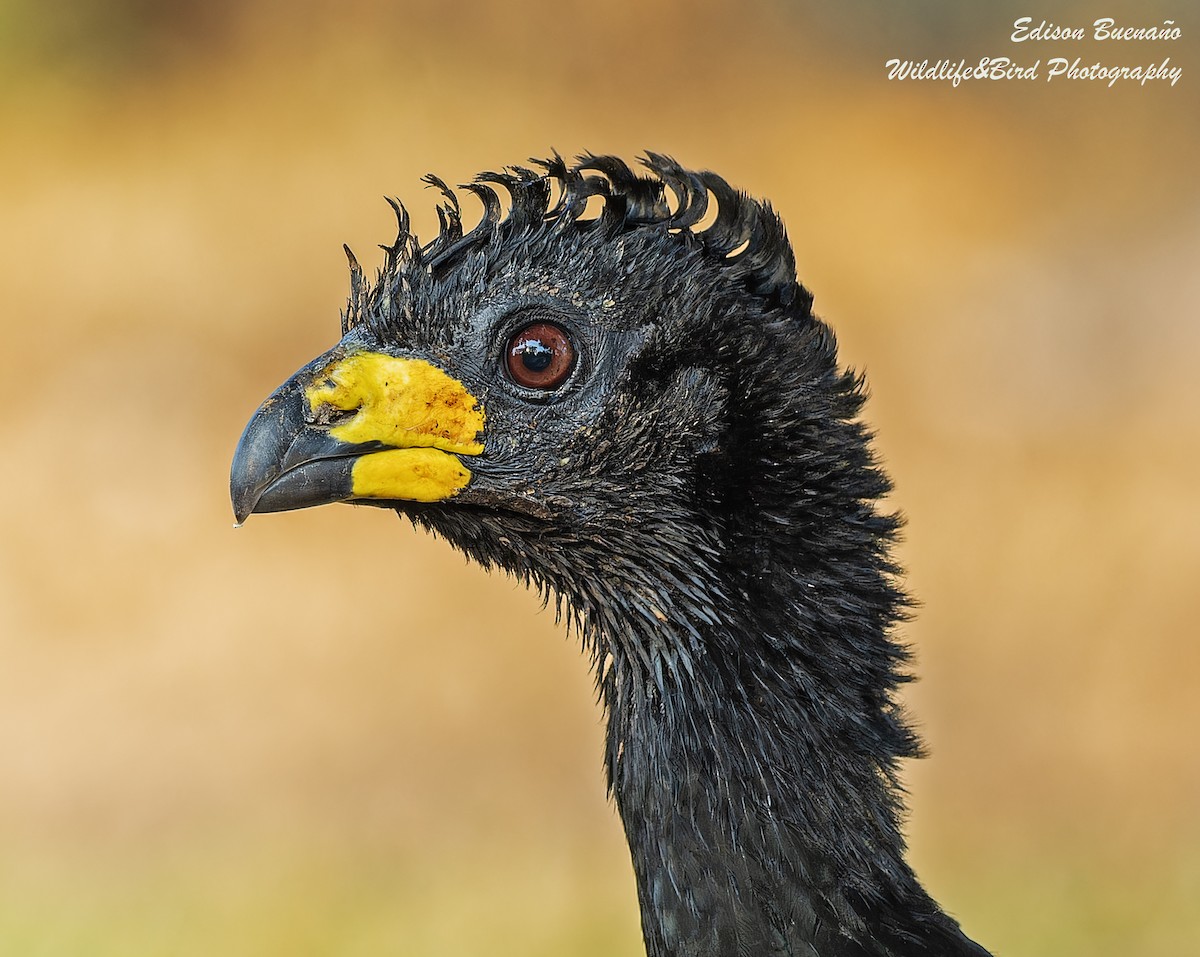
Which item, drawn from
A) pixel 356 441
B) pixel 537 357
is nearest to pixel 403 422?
pixel 356 441

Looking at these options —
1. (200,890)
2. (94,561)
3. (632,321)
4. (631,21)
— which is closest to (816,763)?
(632,321)

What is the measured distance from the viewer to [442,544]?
11352mm

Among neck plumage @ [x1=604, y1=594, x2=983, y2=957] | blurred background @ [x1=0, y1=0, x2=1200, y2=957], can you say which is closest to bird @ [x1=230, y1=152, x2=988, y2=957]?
neck plumage @ [x1=604, y1=594, x2=983, y2=957]

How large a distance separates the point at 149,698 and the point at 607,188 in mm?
8043

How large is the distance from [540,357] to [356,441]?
495mm

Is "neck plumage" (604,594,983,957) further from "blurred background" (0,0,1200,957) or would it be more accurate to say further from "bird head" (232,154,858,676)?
"blurred background" (0,0,1200,957)

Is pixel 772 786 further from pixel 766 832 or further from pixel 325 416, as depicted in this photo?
pixel 325 416

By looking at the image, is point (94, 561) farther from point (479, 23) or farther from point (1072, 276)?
point (1072, 276)

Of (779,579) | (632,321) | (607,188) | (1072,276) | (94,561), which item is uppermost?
(1072,276)

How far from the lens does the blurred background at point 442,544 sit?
9.19 metres

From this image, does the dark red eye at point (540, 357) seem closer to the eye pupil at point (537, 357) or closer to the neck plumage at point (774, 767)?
the eye pupil at point (537, 357)

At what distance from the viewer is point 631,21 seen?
1242 centimetres

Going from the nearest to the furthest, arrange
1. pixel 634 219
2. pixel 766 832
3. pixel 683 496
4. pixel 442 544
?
pixel 766 832 < pixel 683 496 < pixel 634 219 < pixel 442 544

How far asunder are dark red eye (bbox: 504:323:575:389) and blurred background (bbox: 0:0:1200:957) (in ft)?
18.7
